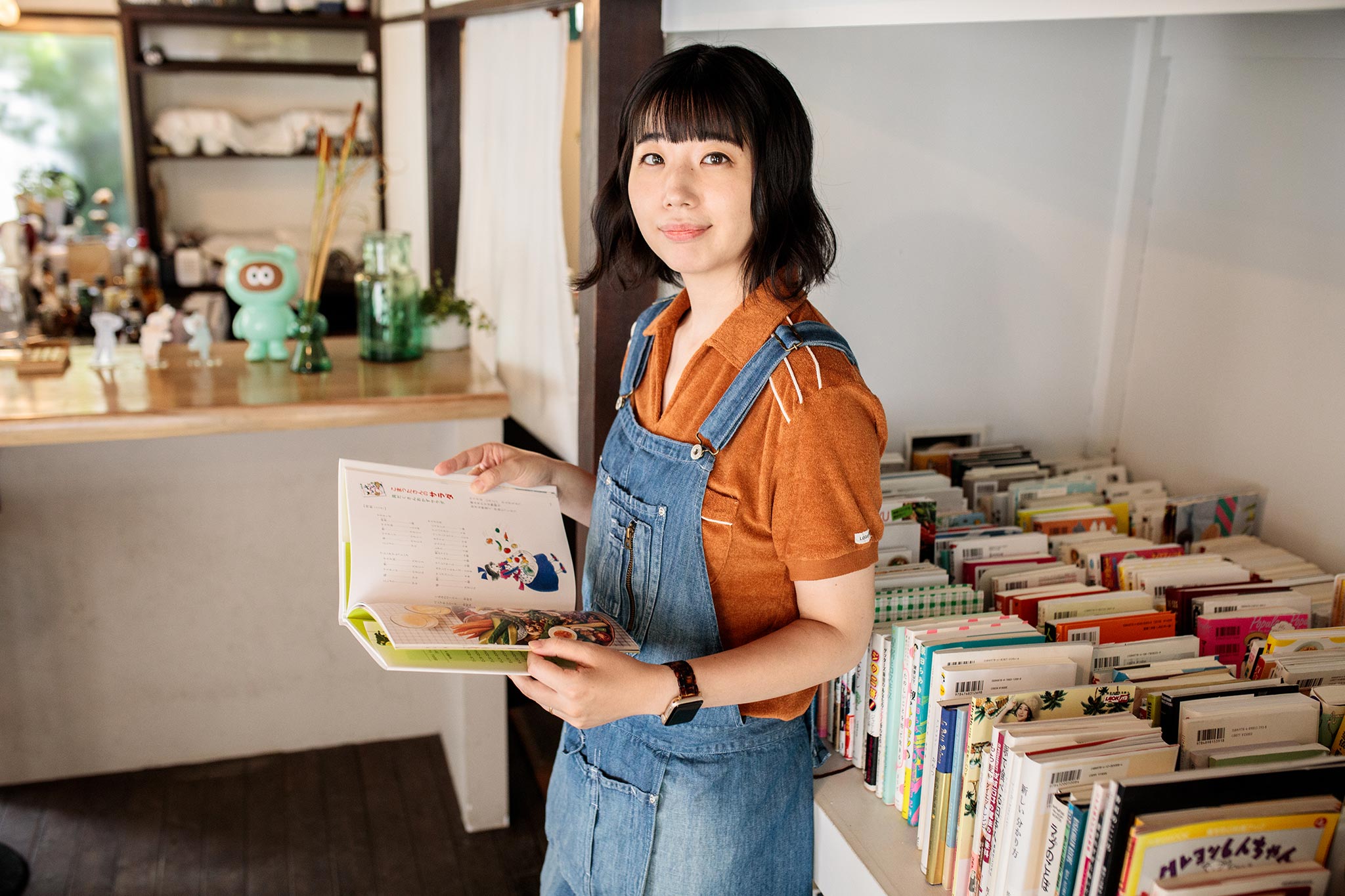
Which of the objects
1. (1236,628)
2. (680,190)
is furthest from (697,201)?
(1236,628)

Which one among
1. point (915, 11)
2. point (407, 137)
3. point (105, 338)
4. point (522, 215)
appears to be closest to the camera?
point (915, 11)

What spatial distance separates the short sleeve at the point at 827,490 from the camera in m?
1.03

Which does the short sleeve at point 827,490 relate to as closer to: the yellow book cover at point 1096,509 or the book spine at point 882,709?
the book spine at point 882,709

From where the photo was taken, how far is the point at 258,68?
4.44 metres

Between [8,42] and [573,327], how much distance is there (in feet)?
12.0

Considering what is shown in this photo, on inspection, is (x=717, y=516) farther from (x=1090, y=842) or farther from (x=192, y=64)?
(x=192, y=64)

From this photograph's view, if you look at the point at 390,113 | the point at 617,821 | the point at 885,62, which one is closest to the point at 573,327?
the point at 885,62

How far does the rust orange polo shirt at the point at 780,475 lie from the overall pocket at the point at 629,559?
7 cm

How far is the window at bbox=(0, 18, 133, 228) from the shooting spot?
4.46 m

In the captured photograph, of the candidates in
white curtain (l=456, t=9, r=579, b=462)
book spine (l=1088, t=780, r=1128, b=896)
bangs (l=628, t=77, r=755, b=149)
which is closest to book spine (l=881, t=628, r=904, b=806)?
book spine (l=1088, t=780, r=1128, b=896)

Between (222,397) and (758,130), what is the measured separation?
1.53 m

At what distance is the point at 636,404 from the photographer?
4.37 ft

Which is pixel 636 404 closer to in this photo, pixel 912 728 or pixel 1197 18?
pixel 912 728

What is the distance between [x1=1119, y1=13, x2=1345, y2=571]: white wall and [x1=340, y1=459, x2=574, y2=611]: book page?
1.28 meters
